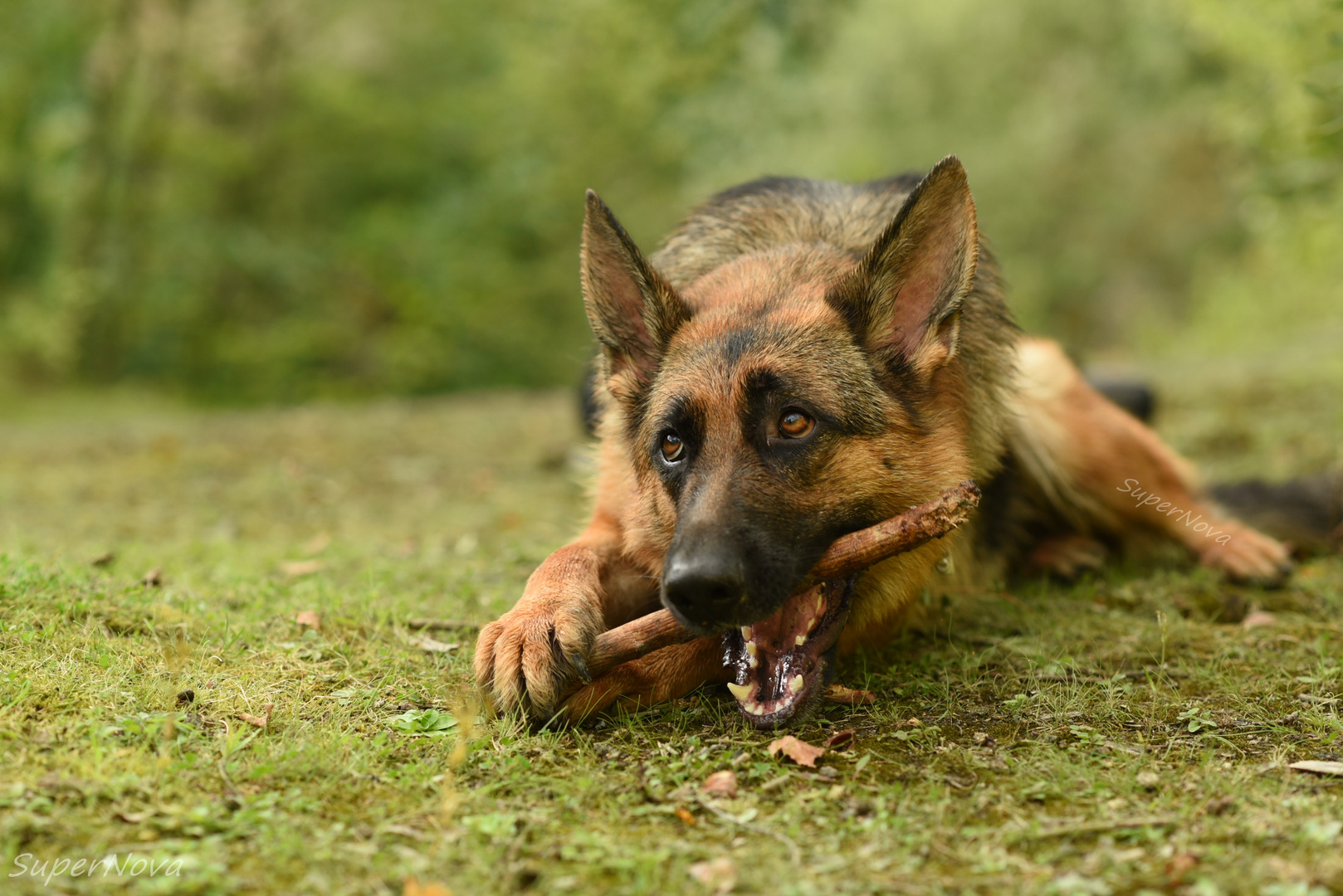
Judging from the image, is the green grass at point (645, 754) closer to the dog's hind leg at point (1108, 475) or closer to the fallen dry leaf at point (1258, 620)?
the fallen dry leaf at point (1258, 620)

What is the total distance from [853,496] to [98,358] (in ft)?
61.1

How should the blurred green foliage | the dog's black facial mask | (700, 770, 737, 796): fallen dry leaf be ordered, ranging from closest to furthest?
1. (700, 770, 737, 796): fallen dry leaf
2. the dog's black facial mask
3. the blurred green foliage

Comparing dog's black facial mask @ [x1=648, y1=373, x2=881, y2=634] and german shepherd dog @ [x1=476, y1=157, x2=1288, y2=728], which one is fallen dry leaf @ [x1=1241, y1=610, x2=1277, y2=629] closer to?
german shepherd dog @ [x1=476, y1=157, x2=1288, y2=728]

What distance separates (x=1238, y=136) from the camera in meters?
12.7

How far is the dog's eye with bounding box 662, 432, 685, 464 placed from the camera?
333 cm

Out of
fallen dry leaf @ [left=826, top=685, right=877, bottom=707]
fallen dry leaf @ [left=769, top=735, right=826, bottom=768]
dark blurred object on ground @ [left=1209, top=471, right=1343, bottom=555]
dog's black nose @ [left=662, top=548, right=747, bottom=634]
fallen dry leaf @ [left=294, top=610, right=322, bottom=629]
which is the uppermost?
dog's black nose @ [left=662, top=548, right=747, bottom=634]

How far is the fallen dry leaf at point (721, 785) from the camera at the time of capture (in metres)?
2.66

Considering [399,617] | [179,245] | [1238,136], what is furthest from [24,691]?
[179,245]

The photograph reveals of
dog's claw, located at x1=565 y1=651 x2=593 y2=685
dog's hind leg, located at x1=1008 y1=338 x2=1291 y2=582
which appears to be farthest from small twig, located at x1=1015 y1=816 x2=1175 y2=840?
dog's hind leg, located at x1=1008 y1=338 x2=1291 y2=582

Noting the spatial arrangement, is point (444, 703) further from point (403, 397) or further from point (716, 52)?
point (403, 397)

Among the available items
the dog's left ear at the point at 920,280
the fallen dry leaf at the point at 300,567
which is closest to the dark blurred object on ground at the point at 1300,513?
the dog's left ear at the point at 920,280

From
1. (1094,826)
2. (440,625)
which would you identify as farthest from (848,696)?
(440,625)

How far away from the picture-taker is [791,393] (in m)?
3.20

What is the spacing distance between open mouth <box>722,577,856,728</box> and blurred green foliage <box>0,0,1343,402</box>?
11.6m
